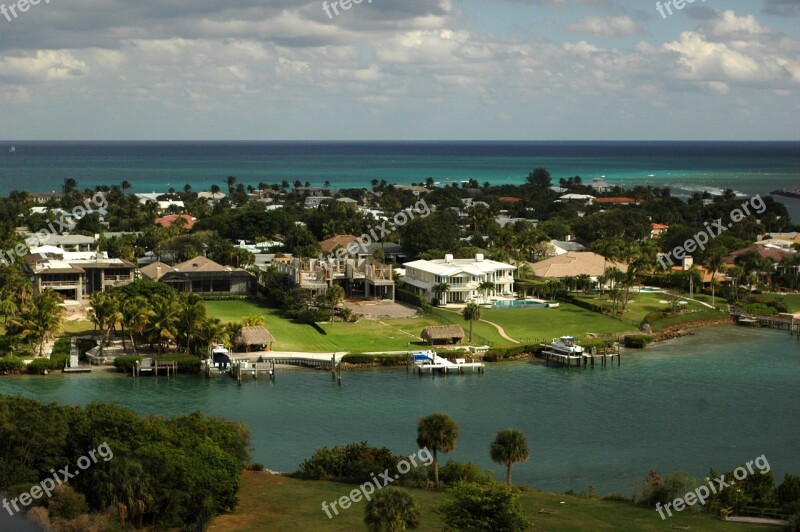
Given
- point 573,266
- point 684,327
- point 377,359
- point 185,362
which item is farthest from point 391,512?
point 573,266

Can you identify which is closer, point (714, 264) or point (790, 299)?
point (714, 264)

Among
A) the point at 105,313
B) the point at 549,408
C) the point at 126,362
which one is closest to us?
the point at 549,408

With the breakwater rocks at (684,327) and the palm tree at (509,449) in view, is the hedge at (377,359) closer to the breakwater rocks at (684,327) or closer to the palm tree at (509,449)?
the breakwater rocks at (684,327)

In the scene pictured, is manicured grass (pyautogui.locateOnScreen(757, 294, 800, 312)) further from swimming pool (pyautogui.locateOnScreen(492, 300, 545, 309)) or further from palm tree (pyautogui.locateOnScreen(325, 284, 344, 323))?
palm tree (pyautogui.locateOnScreen(325, 284, 344, 323))

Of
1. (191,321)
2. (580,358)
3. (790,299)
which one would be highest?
A: (191,321)

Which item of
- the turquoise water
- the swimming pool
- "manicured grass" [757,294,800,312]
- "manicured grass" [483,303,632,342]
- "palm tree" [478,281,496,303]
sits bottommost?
the turquoise water

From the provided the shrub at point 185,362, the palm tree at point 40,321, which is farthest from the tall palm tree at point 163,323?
the palm tree at point 40,321

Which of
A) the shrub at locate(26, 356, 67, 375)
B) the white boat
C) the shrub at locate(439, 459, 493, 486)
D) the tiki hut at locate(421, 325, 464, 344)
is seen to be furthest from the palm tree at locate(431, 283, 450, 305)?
the shrub at locate(439, 459, 493, 486)

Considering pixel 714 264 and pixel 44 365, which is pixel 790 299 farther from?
pixel 44 365
